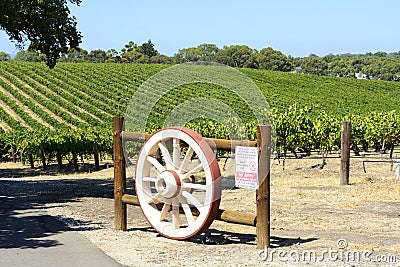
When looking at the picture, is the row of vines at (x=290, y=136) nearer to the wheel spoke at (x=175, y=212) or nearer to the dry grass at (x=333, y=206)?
the dry grass at (x=333, y=206)

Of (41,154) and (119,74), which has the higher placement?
(119,74)

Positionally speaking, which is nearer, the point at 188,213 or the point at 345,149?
the point at 188,213

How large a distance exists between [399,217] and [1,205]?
855 cm

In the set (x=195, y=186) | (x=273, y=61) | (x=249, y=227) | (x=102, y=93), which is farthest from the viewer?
(x=273, y=61)

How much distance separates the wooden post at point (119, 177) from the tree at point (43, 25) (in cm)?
769

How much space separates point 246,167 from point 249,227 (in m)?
2.55

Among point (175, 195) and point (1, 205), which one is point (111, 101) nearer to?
point (1, 205)

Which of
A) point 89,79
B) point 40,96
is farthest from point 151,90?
point 89,79

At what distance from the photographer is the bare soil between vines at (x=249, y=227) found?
8.84 metres


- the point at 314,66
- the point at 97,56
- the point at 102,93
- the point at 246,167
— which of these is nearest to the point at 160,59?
the point at 97,56

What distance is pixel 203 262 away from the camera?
8.23 meters

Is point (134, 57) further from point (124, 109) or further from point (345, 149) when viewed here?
point (345, 149)

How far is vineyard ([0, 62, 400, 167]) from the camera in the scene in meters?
26.8

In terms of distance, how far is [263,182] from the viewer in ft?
28.7
